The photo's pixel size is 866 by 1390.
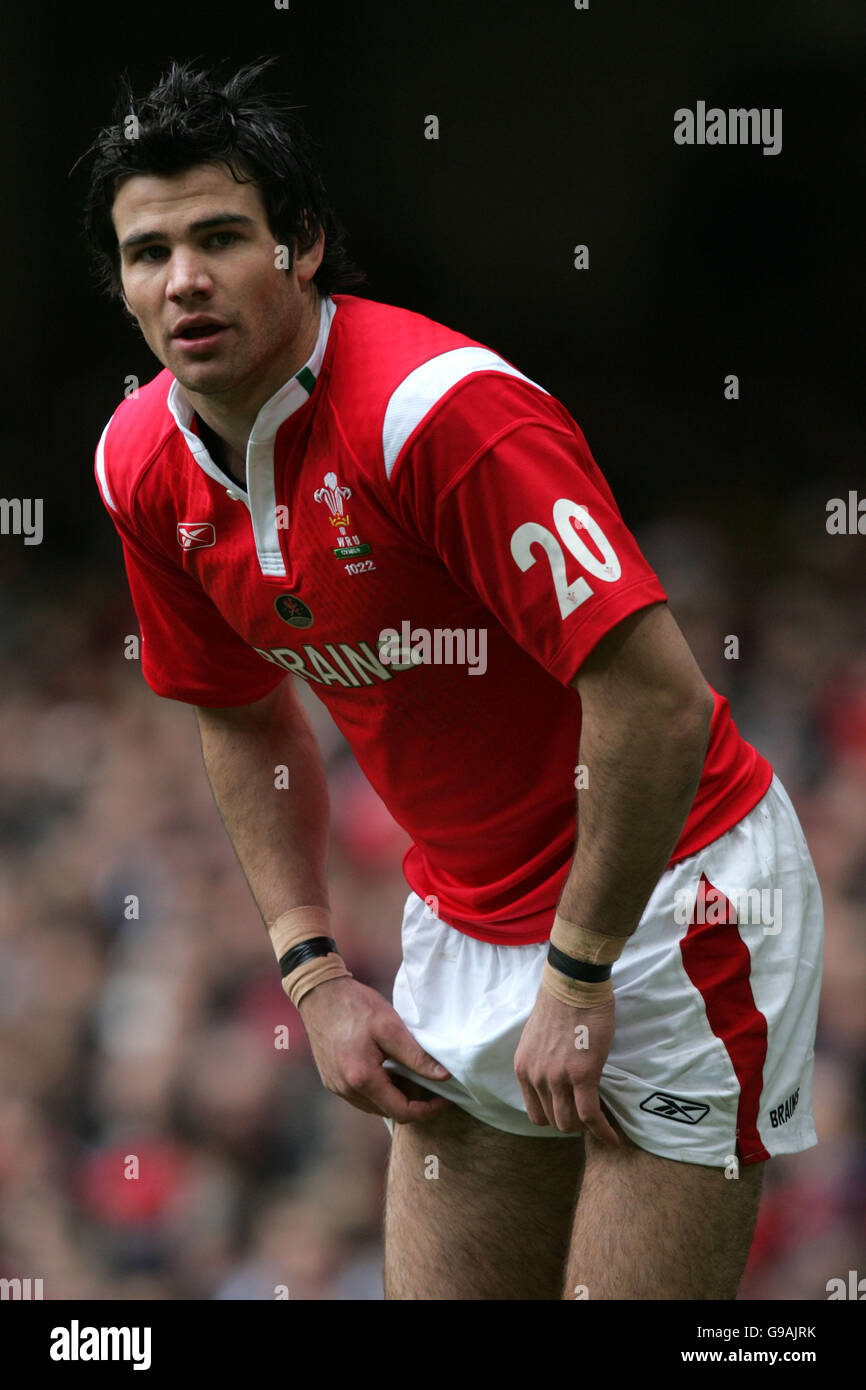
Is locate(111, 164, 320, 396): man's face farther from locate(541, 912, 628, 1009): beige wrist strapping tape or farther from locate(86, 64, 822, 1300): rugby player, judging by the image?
locate(541, 912, 628, 1009): beige wrist strapping tape

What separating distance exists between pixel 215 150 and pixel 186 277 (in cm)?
15

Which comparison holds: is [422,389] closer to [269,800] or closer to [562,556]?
[562,556]

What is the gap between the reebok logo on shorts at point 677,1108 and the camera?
1479 mm

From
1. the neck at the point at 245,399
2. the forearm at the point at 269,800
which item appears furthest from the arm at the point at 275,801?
the neck at the point at 245,399

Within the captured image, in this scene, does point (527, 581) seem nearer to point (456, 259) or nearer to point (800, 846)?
point (800, 846)

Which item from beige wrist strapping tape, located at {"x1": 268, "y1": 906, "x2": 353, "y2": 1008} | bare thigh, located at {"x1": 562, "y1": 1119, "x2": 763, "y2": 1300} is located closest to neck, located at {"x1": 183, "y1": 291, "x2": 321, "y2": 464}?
beige wrist strapping tape, located at {"x1": 268, "y1": 906, "x2": 353, "y2": 1008}

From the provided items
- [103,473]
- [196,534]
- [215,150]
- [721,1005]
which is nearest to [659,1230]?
[721,1005]

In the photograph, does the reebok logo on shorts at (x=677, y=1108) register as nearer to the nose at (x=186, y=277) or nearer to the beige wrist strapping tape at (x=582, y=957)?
the beige wrist strapping tape at (x=582, y=957)

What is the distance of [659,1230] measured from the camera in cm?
146

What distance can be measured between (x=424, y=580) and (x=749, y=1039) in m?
0.59

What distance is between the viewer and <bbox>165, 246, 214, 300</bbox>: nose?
1.39m

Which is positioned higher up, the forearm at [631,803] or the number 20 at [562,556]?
the number 20 at [562,556]

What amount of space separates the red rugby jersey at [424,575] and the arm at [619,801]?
4cm

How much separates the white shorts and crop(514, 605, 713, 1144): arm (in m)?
0.12
